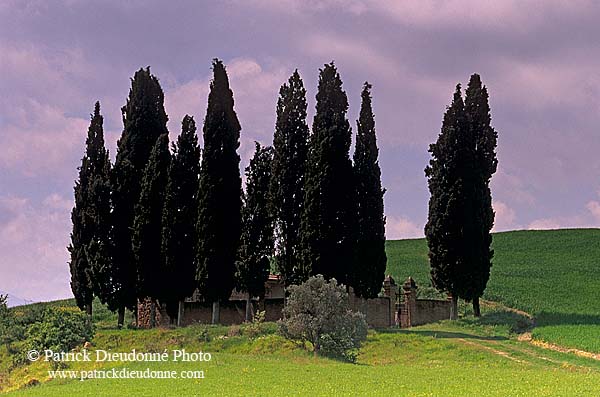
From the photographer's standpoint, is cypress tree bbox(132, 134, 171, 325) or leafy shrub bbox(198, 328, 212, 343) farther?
cypress tree bbox(132, 134, 171, 325)

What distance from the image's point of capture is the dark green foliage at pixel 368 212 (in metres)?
51.6

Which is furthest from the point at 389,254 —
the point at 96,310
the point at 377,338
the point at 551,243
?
the point at 377,338

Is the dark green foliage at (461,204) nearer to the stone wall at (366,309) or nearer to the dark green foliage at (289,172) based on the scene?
the stone wall at (366,309)

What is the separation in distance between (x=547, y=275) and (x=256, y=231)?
38.3 m

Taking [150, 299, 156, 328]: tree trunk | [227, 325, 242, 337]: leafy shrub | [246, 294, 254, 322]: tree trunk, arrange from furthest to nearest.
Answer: [150, 299, 156, 328]: tree trunk
[246, 294, 254, 322]: tree trunk
[227, 325, 242, 337]: leafy shrub

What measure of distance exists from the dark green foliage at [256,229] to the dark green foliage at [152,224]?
18.7 feet

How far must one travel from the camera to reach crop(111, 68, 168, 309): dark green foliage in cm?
5538

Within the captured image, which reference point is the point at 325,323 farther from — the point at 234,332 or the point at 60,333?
the point at 60,333

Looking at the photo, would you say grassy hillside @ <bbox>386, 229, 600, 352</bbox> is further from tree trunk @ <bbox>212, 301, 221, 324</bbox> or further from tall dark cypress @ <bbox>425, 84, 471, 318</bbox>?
tree trunk @ <bbox>212, 301, 221, 324</bbox>

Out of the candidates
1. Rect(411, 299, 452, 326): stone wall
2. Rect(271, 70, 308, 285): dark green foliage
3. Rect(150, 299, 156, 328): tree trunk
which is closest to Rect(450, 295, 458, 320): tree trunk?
Rect(411, 299, 452, 326): stone wall

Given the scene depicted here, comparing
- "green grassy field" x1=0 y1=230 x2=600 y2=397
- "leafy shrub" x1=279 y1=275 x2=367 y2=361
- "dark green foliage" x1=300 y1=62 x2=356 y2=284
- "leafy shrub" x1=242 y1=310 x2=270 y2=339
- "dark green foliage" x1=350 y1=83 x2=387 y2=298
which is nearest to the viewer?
"green grassy field" x1=0 y1=230 x2=600 y2=397

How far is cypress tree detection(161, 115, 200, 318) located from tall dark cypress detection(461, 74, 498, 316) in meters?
19.1

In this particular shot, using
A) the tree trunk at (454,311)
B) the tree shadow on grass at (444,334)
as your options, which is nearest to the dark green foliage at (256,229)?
the tree shadow on grass at (444,334)

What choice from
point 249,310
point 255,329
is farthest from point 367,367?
point 249,310
